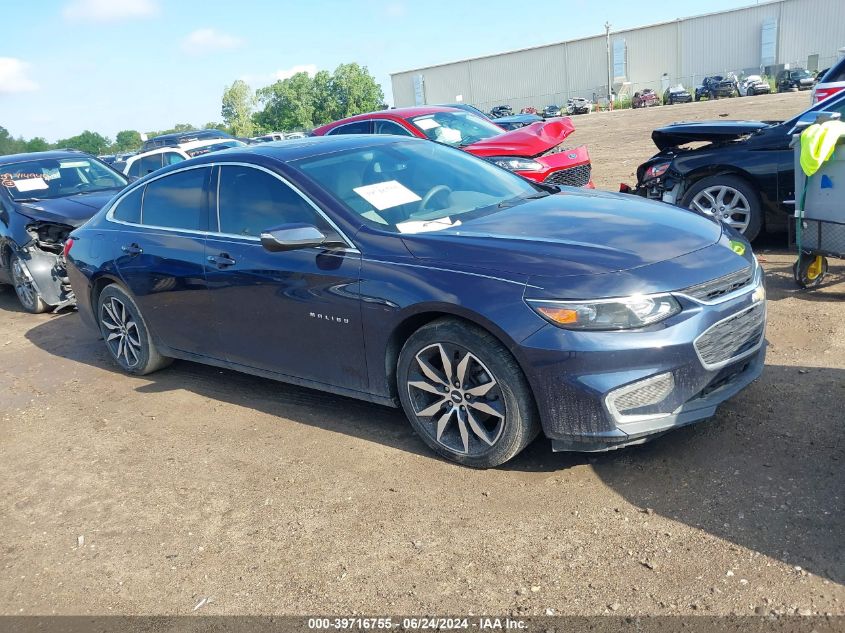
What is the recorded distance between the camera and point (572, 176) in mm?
10000

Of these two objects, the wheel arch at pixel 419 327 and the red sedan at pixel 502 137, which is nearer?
the wheel arch at pixel 419 327

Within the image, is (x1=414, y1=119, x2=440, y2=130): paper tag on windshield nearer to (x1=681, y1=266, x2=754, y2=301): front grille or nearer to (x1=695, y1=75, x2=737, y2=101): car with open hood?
(x1=681, y1=266, x2=754, y2=301): front grille

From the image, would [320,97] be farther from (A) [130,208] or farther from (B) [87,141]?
(A) [130,208]

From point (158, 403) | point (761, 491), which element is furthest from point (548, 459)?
point (158, 403)

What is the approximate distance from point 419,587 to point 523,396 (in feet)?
3.34

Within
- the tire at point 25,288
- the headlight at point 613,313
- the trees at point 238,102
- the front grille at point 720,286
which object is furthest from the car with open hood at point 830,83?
the trees at point 238,102

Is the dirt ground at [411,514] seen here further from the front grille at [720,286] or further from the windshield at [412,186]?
the windshield at [412,186]

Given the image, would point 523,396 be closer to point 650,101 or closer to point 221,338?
point 221,338

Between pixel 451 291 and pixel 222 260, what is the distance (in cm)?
184

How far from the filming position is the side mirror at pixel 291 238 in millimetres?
4227

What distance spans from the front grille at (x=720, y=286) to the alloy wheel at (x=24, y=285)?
301 inches

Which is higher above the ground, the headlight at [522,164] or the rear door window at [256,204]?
the rear door window at [256,204]

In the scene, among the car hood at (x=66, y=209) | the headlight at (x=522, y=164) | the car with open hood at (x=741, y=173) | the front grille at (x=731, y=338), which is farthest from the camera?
the headlight at (x=522, y=164)

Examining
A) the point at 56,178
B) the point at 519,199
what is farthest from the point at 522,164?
the point at 56,178
